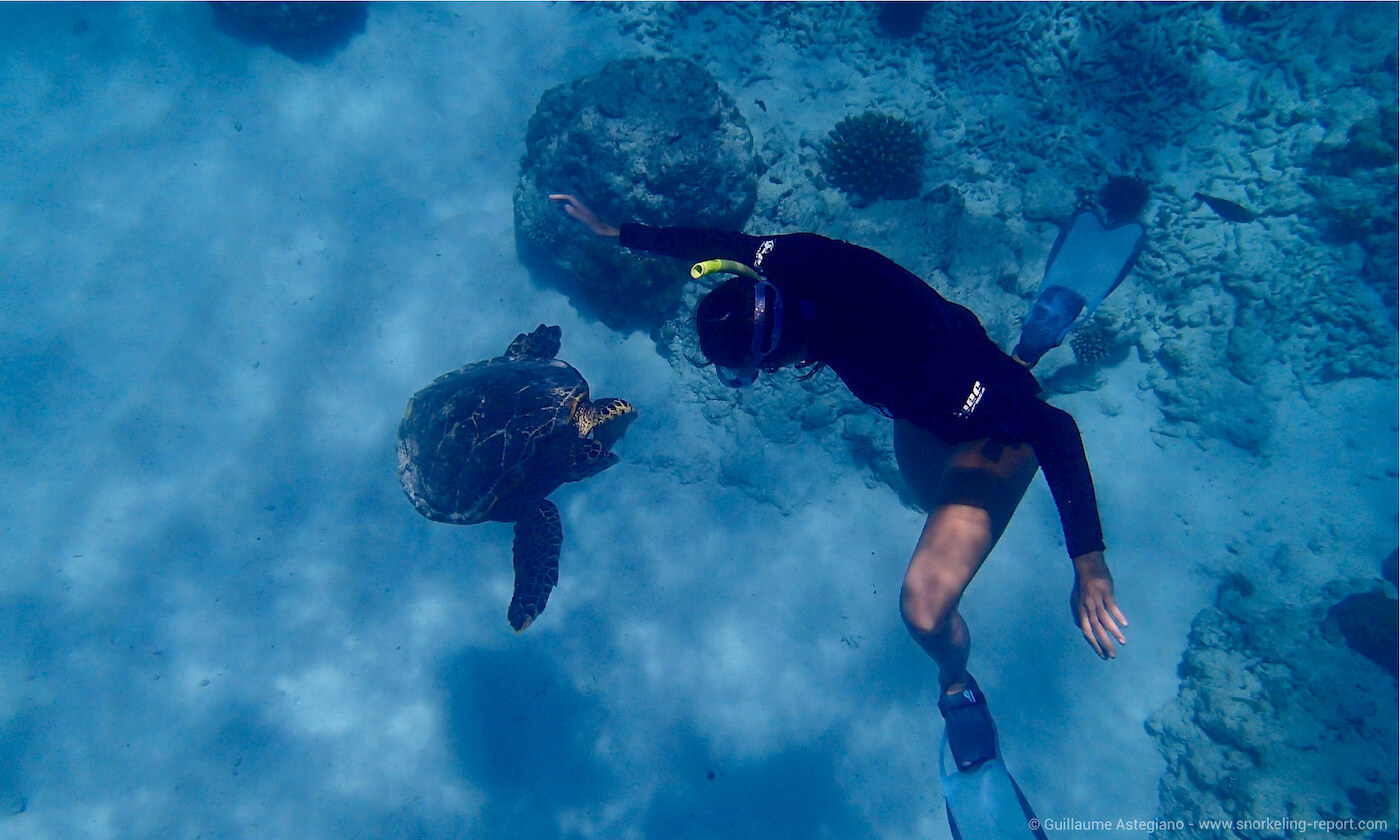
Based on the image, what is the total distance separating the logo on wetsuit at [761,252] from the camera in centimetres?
421

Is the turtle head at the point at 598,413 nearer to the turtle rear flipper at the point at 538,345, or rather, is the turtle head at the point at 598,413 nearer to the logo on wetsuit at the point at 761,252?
the turtle rear flipper at the point at 538,345

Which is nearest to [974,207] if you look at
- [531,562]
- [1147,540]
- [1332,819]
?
[1147,540]

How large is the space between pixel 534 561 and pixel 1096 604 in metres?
4.97

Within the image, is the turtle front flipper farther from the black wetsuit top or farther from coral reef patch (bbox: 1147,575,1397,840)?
coral reef patch (bbox: 1147,575,1397,840)

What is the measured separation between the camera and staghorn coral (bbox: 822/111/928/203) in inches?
302

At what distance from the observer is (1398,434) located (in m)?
8.59

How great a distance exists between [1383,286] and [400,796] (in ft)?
50.8

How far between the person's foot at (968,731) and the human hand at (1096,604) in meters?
2.57

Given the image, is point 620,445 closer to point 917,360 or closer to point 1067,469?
point 917,360

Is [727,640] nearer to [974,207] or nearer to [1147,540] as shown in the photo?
[1147,540]

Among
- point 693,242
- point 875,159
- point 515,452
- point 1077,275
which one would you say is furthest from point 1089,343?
point 515,452

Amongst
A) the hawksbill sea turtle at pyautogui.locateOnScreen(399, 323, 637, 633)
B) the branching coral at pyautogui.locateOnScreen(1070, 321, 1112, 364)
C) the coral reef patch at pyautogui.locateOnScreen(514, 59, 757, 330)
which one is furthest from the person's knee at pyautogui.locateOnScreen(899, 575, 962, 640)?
the branching coral at pyautogui.locateOnScreen(1070, 321, 1112, 364)

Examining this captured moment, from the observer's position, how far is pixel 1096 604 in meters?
3.58

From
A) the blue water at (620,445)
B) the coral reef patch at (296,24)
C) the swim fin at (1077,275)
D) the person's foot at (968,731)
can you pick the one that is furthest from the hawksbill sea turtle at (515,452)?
the coral reef patch at (296,24)
